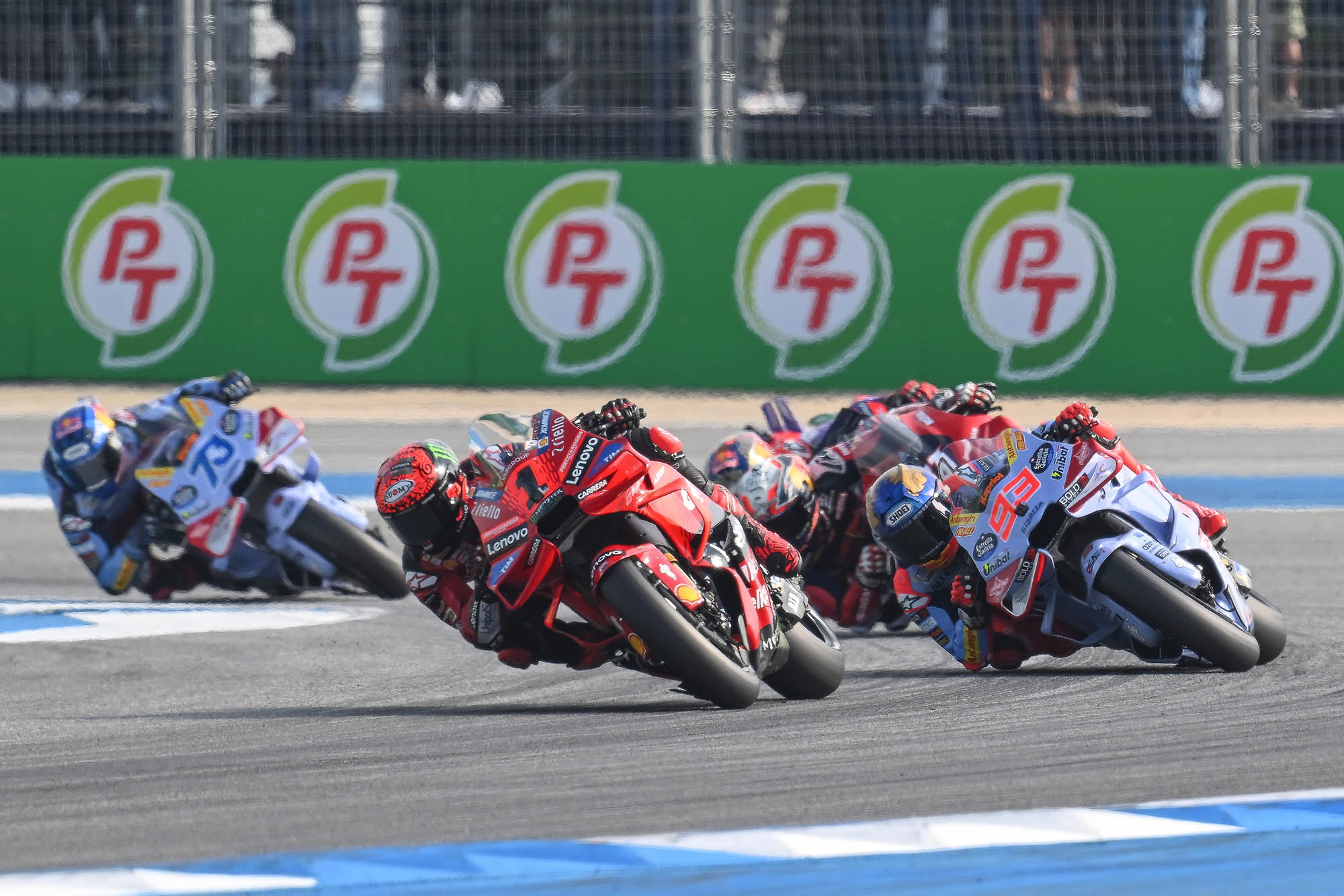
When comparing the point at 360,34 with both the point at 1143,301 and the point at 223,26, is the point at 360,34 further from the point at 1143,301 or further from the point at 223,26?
the point at 1143,301

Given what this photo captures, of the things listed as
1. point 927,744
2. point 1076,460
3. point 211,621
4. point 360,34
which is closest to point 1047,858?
point 927,744

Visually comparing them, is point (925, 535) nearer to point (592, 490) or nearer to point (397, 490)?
point (592, 490)

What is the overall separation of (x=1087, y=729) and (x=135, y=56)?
36.4 feet

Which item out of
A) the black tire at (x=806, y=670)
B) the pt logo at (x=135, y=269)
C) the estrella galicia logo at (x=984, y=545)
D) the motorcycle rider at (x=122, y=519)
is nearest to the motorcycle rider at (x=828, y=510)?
the estrella galicia logo at (x=984, y=545)

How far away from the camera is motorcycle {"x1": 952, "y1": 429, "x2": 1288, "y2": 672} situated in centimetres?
625

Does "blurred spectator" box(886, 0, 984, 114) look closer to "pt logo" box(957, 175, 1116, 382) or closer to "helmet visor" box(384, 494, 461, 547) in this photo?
"pt logo" box(957, 175, 1116, 382)

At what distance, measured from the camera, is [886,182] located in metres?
15.4

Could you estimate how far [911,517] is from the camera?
22.8 ft

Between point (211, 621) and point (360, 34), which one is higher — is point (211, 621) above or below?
below

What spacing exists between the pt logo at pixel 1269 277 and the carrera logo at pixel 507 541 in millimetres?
10331

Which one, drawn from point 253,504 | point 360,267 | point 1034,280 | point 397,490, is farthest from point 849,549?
point 360,267

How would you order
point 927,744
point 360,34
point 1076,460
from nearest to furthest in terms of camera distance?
point 927,744
point 1076,460
point 360,34

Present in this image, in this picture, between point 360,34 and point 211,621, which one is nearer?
point 211,621

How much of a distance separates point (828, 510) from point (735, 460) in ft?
1.51
